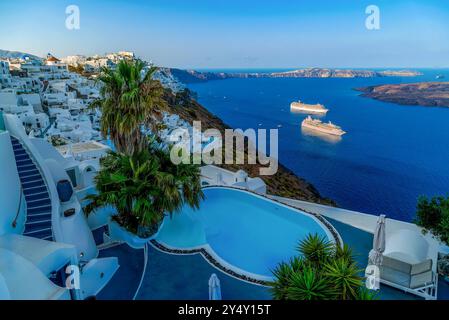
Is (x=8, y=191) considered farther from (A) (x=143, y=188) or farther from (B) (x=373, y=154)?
(B) (x=373, y=154)

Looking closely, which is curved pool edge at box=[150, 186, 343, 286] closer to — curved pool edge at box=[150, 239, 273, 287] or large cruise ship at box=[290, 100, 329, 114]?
curved pool edge at box=[150, 239, 273, 287]

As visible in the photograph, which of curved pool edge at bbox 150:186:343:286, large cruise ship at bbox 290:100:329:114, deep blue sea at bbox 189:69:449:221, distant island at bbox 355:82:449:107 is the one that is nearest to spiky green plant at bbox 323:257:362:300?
curved pool edge at bbox 150:186:343:286

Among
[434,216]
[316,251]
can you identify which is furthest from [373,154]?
[316,251]

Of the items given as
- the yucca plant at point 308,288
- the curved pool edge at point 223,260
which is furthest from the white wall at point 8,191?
the yucca plant at point 308,288

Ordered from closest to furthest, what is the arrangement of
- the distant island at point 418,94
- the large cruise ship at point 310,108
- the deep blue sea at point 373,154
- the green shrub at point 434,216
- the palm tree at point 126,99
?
the green shrub at point 434,216 < the palm tree at point 126,99 < the deep blue sea at point 373,154 < the large cruise ship at point 310,108 < the distant island at point 418,94

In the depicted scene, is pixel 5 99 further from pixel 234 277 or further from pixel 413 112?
pixel 413 112

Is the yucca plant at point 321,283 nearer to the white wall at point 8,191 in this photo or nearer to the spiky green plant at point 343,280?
the spiky green plant at point 343,280
